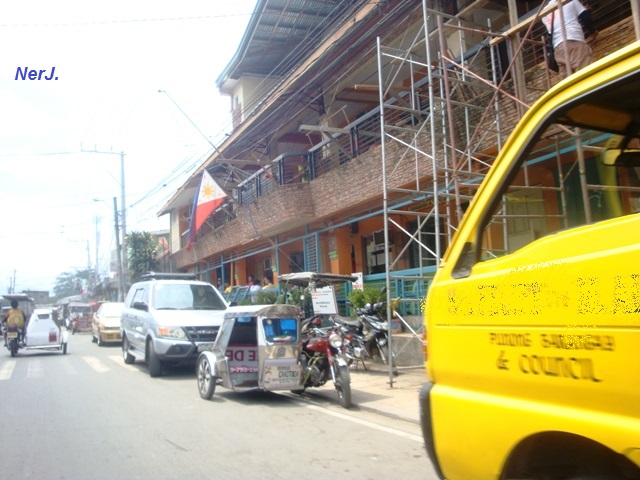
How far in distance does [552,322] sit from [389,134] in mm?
10074

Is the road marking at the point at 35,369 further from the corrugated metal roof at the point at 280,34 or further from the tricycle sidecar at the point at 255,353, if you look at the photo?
the corrugated metal roof at the point at 280,34

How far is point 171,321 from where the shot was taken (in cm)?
1127

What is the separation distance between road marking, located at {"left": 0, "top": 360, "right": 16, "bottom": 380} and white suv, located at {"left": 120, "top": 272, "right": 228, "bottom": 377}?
8.68ft

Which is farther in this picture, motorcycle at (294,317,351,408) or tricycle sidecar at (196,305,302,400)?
tricycle sidecar at (196,305,302,400)

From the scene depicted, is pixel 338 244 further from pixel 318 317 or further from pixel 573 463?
pixel 573 463

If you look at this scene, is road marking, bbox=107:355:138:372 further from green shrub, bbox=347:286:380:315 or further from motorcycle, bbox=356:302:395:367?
motorcycle, bbox=356:302:395:367

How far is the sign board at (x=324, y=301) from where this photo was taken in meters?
10.0

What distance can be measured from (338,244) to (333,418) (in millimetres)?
9328

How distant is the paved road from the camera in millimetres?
5078

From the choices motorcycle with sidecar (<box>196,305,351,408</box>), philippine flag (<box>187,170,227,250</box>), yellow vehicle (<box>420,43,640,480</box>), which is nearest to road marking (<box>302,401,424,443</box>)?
motorcycle with sidecar (<box>196,305,351,408</box>)

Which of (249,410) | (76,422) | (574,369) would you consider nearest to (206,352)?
(249,410)

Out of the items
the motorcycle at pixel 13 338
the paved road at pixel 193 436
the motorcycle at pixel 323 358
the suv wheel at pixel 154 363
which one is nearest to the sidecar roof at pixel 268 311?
the motorcycle at pixel 323 358

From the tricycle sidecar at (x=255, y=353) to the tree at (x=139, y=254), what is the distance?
93.0ft

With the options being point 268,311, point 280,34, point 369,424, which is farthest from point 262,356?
point 280,34
